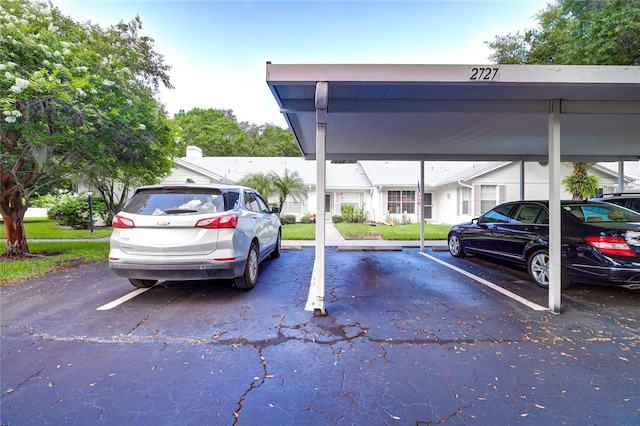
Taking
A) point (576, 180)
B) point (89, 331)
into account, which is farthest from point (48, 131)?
point (576, 180)

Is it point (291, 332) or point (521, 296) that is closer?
point (291, 332)

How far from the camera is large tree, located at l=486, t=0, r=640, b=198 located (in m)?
9.99

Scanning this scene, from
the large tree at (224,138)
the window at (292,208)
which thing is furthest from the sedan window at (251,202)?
the large tree at (224,138)

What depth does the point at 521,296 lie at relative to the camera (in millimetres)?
4641

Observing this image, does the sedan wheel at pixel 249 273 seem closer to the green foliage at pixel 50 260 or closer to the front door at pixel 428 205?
the green foliage at pixel 50 260

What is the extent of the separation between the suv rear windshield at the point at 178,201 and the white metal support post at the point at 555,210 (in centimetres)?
453

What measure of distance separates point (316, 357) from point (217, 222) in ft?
7.48

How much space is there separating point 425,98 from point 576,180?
14.5m

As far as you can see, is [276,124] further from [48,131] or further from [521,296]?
[521,296]

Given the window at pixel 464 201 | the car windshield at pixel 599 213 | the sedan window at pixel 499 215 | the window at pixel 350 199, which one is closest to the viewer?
the car windshield at pixel 599 213

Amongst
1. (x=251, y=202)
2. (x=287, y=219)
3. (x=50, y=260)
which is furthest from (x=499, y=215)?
(x=287, y=219)

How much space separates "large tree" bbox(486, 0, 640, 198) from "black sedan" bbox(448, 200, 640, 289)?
30.9 ft

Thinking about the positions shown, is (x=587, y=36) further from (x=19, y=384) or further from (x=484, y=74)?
(x=19, y=384)

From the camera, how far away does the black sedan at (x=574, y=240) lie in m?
4.07
